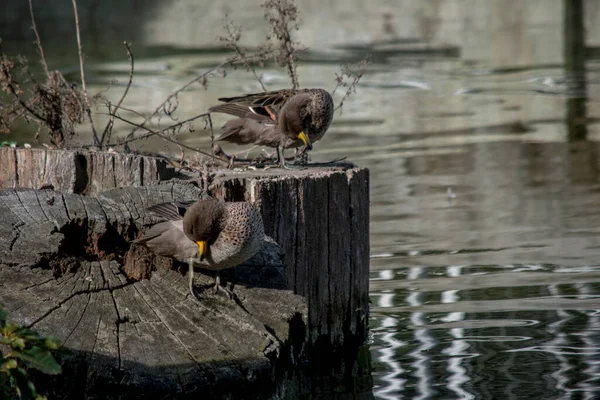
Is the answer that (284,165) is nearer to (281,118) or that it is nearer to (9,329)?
(281,118)

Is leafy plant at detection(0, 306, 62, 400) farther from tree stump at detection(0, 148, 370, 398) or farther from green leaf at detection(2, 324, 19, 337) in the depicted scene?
tree stump at detection(0, 148, 370, 398)

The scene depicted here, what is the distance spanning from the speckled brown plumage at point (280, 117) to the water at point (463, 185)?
1171mm

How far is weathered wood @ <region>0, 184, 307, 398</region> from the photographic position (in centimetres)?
357

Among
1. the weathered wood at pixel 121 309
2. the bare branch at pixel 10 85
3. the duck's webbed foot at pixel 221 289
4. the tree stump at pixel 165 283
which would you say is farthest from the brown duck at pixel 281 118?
the duck's webbed foot at pixel 221 289

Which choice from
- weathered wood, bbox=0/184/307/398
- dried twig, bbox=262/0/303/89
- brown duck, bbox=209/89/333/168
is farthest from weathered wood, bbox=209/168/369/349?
dried twig, bbox=262/0/303/89

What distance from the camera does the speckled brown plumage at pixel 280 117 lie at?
5914 millimetres

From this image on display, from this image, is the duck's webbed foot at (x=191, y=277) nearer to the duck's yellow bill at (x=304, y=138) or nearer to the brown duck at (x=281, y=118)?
the brown duck at (x=281, y=118)

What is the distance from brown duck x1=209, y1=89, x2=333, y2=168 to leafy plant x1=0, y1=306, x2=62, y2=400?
105 inches

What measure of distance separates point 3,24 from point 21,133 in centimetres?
1674

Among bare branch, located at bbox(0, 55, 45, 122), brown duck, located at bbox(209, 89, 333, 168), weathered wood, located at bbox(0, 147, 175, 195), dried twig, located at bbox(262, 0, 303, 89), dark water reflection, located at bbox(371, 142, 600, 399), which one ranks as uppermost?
dried twig, located at bbox(262, 0, 303, 89)

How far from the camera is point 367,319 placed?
5.85 metres

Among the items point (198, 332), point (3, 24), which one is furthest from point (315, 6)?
point (198, 332)

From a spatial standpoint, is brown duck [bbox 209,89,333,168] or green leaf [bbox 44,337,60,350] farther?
brown duck [bbox 209,89,333,168]

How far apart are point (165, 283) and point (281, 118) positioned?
2.04 m
